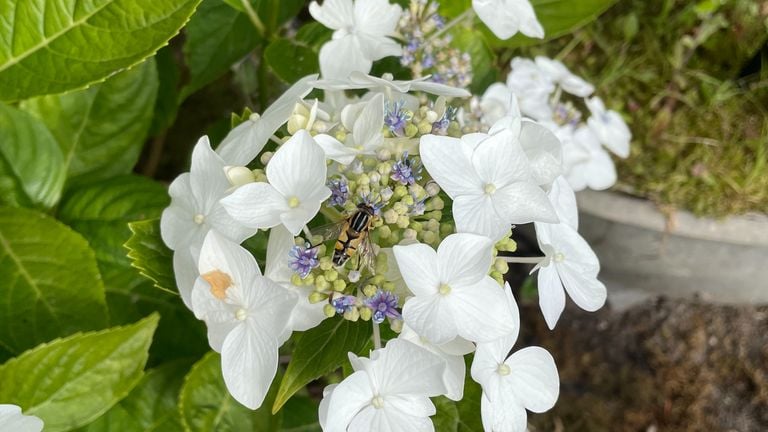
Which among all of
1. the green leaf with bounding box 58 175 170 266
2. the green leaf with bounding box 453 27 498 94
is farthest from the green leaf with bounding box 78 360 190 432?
the green leaf with bounding box 453 27 498 94

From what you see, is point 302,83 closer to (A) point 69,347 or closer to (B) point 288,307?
(B) point 288,307

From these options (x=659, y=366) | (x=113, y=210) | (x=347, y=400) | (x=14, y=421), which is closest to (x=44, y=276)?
(x=113, y=210)

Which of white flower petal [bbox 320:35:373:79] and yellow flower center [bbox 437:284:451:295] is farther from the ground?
white flower petal [bbox 320:35:373:79]

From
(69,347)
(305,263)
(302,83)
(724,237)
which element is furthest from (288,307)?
(724,237)

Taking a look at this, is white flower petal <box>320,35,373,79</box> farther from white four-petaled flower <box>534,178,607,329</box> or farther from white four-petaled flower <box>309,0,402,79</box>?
white four-petaled flower <box>534,178,607,329</box>

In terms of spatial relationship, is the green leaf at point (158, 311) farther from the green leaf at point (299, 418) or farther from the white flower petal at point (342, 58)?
the white flower petal at point (342, 58)

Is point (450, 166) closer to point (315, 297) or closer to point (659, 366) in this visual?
point (315, 297)
